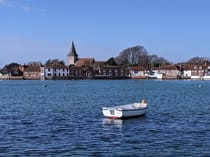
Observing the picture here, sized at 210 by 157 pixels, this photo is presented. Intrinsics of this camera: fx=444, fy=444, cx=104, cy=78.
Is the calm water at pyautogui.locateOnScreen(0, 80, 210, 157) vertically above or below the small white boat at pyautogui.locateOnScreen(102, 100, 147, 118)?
below

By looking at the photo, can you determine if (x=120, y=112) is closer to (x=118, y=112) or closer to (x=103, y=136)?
(x=118, y=112)

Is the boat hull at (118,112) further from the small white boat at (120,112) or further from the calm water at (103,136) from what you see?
the calm water at (103,136)

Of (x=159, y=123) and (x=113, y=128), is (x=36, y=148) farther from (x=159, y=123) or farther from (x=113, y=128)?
(x=159, y=123)

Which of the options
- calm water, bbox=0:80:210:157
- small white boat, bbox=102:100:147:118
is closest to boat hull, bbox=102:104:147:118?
small white boat, bbox=102:100:147:118

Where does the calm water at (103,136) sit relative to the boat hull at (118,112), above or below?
below

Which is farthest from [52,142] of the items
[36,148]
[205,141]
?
[205,141]

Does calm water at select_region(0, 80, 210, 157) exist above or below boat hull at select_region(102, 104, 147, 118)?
below

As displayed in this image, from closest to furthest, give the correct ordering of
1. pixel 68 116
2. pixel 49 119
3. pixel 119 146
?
pixel 119 146, pixel 49 119, pixel 68 116

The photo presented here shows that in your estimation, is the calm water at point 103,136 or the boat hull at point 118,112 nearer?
the calm water at point 103,136

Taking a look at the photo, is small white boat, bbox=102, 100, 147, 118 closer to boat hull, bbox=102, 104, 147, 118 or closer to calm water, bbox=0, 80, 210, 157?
boat hull, bbox=102, 104, 147, 118

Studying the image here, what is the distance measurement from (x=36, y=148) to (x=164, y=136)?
26.9ft

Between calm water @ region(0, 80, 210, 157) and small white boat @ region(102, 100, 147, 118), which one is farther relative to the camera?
small white boat @ region(102, 100, 147, 118)

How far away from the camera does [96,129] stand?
30359 mm

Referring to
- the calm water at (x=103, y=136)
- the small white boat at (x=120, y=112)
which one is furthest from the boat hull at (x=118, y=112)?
the calm water at (x=103, y=136)
